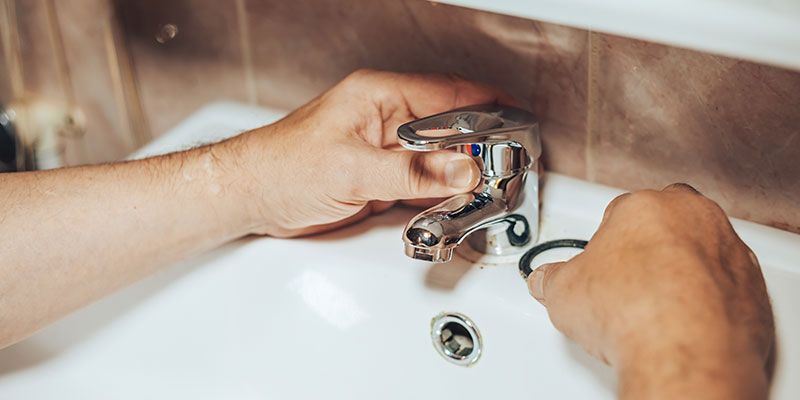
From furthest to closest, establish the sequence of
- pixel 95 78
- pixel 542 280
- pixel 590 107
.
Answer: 1. pixel 95 78
2. pixel 590 107
3. pixel 542 280

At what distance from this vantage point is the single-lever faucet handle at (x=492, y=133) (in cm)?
52

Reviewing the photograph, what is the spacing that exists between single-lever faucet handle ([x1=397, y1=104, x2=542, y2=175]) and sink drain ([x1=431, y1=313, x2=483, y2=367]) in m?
0.11

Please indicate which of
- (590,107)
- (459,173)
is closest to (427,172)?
(459,173)

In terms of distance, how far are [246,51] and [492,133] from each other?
1.04 ft

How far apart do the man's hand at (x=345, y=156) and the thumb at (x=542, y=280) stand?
7 cm

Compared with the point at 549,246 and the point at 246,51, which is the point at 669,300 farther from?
the point at 246,51

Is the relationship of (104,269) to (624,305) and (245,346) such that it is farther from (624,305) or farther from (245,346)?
(624,305)

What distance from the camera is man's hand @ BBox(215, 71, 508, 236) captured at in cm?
56

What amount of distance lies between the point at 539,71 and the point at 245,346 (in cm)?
28

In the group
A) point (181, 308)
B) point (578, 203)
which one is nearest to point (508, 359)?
point (578, 203)

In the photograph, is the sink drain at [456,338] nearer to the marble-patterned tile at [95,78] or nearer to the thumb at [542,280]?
the thumb at [542,280]

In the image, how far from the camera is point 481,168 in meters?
0.55

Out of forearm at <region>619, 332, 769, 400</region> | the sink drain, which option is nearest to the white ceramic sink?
the sink drain

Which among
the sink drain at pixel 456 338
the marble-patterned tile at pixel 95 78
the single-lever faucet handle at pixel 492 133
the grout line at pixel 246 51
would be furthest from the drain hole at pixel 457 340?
the marble-patterned tile at pixel 95 78
